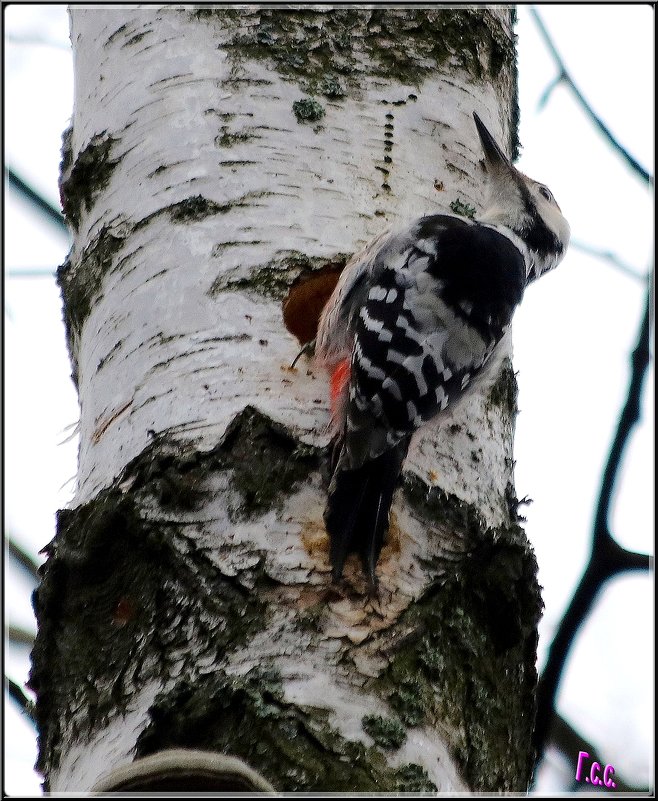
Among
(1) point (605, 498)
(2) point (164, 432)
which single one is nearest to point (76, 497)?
(2) point (164, 432)

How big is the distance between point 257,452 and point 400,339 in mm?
652

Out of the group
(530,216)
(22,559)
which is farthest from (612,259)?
(22,559)

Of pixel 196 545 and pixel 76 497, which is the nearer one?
pixel 196 545

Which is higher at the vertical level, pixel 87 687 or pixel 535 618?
pixel 535 618

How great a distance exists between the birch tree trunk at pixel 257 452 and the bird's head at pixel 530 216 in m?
0.35

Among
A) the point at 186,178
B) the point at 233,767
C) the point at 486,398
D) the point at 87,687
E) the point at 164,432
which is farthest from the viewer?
the point at 486,398

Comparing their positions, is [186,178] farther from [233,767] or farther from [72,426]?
[233,767]

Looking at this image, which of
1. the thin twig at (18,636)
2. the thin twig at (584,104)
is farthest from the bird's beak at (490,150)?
the thin twig at (18,636)

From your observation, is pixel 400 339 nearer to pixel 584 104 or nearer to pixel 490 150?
pixel 490 150

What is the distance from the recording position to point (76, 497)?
2.32 m

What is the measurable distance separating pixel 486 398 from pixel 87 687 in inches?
47.1

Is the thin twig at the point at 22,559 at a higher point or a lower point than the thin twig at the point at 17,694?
higher

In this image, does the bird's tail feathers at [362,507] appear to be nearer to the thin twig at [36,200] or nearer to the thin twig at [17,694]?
the thin twig at [17,694]

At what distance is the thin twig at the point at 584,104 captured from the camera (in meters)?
3.31
